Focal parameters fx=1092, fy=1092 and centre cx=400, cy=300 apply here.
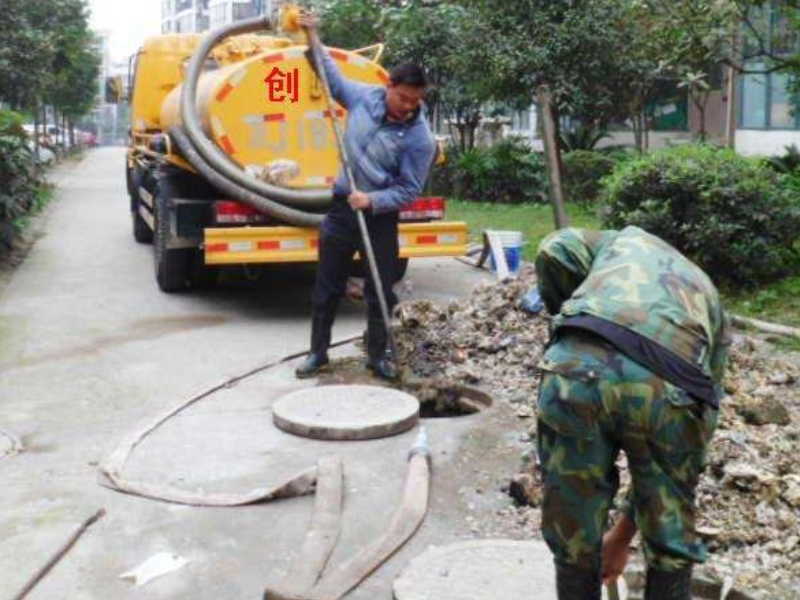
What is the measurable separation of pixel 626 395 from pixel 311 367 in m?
4.28

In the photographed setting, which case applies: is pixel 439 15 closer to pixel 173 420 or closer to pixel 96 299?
pixel 96 299

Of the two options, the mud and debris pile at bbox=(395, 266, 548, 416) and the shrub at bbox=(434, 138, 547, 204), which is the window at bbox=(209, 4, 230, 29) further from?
the mud and debris pile at bbox=(395, 266, 548, 416)

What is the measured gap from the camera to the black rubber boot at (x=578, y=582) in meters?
2.95

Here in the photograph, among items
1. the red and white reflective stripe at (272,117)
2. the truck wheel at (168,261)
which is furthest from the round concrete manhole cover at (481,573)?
the truck wheel at (168,261)

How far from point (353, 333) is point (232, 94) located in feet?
6.91

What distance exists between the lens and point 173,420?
5.95 meters

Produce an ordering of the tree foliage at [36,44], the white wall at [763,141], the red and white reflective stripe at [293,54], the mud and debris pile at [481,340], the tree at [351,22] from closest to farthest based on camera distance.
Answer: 1. the mud and debris pile at [481,340]
2. the red and white reflective stripe at [293,54]
3. the tree foliage at [36,44]
4. the tree at [351,22]
5. the white wall at [763,141]

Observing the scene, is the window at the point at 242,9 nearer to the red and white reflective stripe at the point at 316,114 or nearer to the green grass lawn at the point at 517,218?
the green grass lawn at the point at 517,218

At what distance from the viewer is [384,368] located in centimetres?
677

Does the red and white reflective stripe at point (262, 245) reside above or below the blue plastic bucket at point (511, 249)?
above

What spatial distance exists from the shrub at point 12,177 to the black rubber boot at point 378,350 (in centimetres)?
584

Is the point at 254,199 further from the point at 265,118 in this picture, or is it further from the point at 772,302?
the point at 772,302

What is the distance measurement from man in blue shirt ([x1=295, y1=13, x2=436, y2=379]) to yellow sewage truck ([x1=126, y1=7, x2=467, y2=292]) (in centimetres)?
169

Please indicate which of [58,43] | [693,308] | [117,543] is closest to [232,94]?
[117,543]
